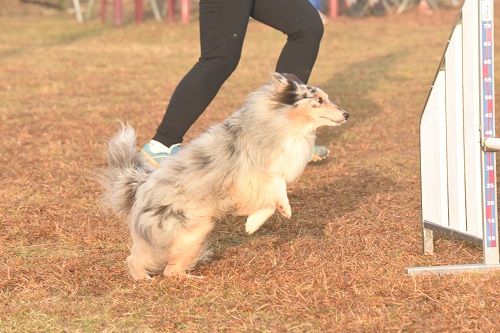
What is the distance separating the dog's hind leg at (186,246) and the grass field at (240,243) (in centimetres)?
8

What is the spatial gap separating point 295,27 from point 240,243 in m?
1.54

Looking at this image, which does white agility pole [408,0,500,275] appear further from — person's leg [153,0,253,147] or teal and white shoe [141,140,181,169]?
teal and white shoe [141,140,181,169]

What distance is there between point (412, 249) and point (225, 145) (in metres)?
1.14

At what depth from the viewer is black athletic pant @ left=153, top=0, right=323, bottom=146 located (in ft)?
17.5

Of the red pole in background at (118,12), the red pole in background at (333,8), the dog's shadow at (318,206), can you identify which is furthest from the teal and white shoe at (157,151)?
the red pole in background at (333,8)

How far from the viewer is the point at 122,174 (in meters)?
4.22

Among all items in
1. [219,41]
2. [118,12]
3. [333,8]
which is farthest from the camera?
[333,8]

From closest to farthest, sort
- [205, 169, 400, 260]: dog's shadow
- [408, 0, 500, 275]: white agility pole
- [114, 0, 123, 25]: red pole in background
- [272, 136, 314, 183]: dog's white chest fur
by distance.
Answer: [408, 0, 500, 275]: white agility pole
[272, 136, 314, 183]: dog's white chest fur
[205, 169, 400, 260]: dog's shadow
[114, 0, 123, 25]: red pole in background

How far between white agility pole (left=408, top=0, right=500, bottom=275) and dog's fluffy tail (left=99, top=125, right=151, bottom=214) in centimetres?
128

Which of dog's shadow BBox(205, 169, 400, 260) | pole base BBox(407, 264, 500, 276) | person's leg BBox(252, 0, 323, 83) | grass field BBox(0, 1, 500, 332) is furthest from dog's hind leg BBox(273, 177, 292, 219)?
person's leg BBox(252, 0, 323, 83)

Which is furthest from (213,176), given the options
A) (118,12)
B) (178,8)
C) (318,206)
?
(178,8)

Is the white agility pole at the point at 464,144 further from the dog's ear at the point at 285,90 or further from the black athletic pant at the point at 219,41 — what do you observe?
the black athletic pant at the point at 219,41

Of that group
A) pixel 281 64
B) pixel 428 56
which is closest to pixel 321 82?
pixel 428 56

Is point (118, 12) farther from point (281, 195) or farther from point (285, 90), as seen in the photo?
point (281, 195)
